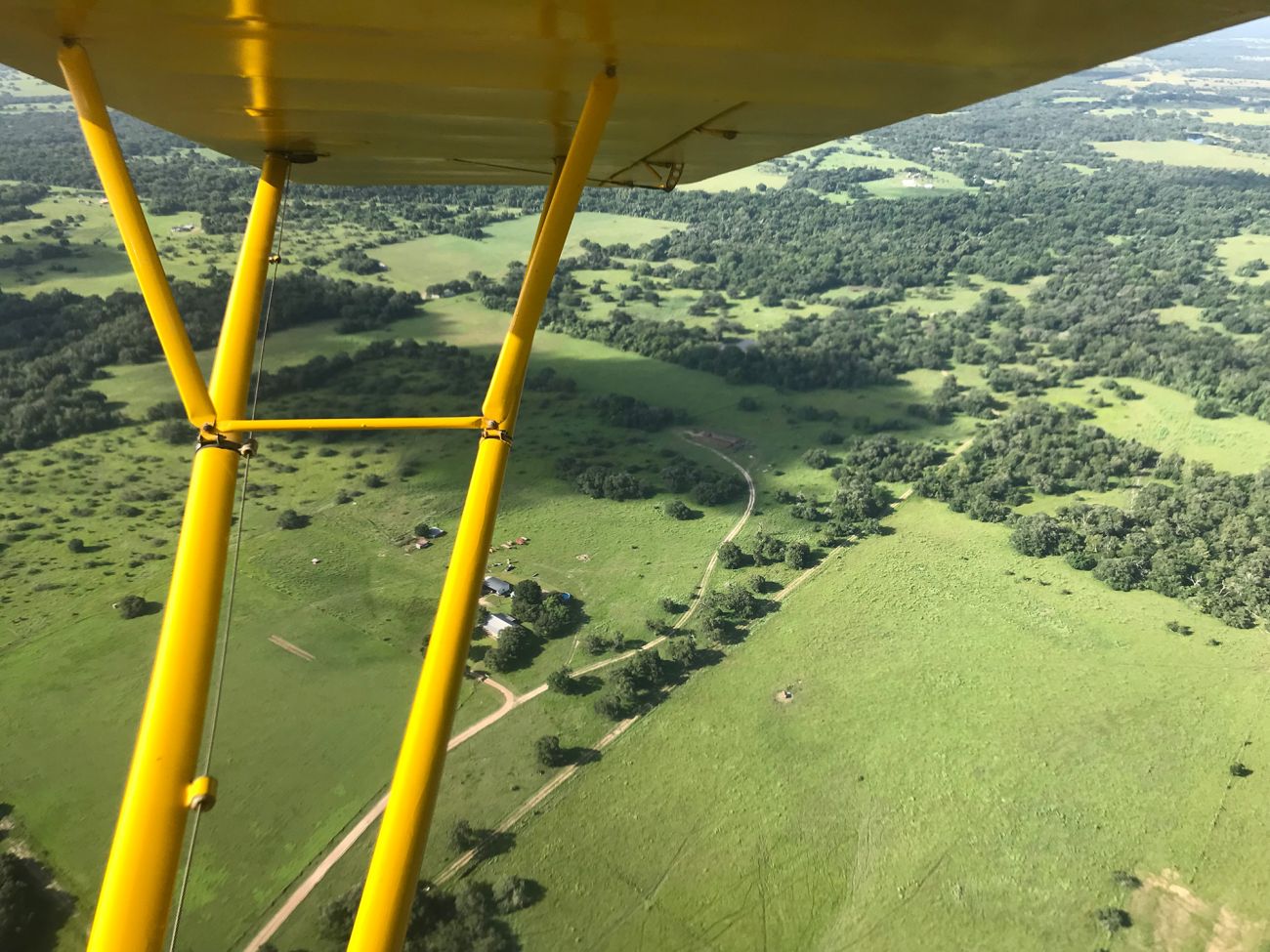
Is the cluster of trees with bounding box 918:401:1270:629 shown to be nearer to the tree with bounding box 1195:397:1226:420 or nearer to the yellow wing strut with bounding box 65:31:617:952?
the tree with bounding box 1195:397:1226:420

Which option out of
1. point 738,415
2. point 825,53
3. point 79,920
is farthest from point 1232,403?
point 79,920

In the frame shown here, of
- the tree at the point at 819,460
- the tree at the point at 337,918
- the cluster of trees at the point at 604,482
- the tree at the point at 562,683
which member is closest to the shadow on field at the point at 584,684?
the tree at the point at 562,683

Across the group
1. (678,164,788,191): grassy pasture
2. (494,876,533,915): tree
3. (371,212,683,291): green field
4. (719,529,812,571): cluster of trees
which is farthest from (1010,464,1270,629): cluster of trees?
(678,164,788,191): grassy pasture

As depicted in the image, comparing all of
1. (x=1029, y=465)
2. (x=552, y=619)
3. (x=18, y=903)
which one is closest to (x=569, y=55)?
(x=18, y=903)

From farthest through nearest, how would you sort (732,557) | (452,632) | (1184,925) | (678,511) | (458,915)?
(678,511), (732,557), (1184,925), (458,915), (452,632)

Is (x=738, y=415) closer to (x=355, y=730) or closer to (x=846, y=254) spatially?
(x=355, y=730)

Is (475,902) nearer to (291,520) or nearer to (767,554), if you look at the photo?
(767,554)
